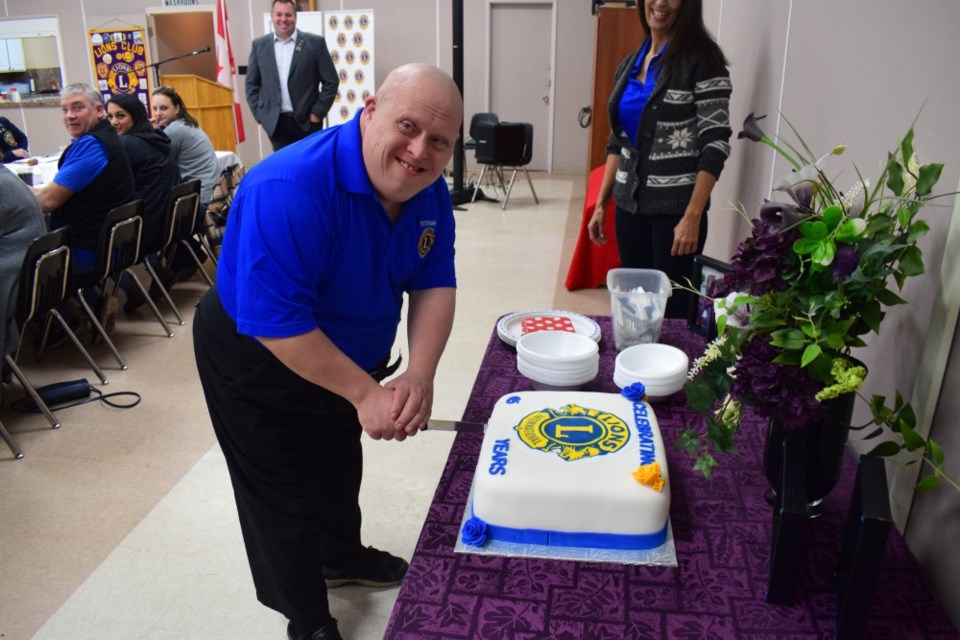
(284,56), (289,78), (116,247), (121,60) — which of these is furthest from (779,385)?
(121,60)

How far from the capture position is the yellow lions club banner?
31.4 ft

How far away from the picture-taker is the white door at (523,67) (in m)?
9.30

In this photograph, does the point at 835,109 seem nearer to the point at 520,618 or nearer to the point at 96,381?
the point at 520,618

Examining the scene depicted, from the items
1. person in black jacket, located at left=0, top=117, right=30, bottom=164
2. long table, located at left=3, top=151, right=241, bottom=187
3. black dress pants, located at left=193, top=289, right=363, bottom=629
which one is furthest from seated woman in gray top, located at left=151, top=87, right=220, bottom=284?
black dress pants, located at left=193, top=289, right=363, bottom=629

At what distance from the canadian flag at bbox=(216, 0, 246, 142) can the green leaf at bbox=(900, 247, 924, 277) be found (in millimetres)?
8846

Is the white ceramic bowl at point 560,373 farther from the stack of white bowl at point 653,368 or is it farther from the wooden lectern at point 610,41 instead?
the wooden lectern at point 610,41

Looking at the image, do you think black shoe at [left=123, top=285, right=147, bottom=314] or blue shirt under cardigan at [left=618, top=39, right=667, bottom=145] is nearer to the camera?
blue shirt under cardigan at [left=618, top=39, right=667, bottom=145]

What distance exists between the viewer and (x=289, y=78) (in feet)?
19.3

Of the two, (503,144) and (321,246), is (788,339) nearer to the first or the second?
(321,246)

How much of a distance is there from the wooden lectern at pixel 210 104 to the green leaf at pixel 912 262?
26.3 ft

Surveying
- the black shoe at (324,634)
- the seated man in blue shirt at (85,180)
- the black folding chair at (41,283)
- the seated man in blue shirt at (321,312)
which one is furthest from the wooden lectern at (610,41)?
the black shoe at (324,634)

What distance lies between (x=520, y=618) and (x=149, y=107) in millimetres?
10462

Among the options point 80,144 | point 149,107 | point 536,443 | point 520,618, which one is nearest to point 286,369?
point 536,443

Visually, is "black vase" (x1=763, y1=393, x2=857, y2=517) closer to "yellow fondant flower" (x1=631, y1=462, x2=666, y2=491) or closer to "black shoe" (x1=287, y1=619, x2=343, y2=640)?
"yellow fondant flower" (x1=631, y1=462, x2=666, y2=491)
